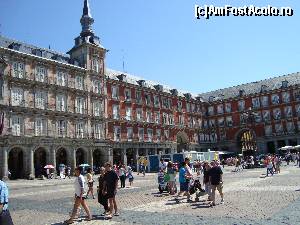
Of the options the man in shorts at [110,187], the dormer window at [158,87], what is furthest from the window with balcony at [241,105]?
the man in shorts at [110,187]

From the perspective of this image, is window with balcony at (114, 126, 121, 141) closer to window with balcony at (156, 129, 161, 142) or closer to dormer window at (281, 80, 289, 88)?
window with balcony at (156, 129, 161, 142)

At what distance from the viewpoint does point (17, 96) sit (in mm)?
38344

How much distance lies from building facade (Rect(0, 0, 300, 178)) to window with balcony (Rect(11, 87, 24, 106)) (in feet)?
0.36

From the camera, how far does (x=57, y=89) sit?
42.4 meters

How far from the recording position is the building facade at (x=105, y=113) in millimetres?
38656

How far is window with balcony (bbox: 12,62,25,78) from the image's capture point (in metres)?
38.6

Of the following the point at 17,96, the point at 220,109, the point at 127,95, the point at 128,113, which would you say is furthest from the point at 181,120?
the point at 17,96

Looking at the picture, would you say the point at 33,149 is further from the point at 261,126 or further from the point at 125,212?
the point at 261,126

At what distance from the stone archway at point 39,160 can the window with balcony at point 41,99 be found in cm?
542

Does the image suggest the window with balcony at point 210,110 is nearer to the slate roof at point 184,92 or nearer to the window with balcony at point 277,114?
the slate roof at point 184,92

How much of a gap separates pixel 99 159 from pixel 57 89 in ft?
39.5

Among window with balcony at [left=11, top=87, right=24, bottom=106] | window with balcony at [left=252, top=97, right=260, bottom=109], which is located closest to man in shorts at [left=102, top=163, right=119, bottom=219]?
window with balcony at [left=11, top=87, right=24, bottom=106]

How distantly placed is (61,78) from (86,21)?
1156 centimetres

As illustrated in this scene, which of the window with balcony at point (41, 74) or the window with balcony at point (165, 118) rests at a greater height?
the window with balcony at point (41, 74)
